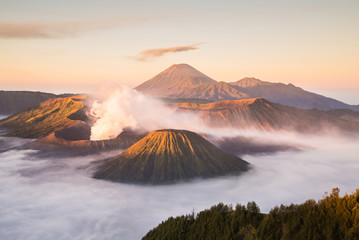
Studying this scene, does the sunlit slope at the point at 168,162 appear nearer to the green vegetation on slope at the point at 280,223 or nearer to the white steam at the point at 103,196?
the white steam at the point at 103,196

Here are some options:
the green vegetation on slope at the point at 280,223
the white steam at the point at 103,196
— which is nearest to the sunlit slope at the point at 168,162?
the white steam at the point at 103,196

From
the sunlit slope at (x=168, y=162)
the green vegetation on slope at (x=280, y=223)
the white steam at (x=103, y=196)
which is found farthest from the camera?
the sunlit slope at (x=168, y=162)

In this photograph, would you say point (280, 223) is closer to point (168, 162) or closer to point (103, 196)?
point (103, 196)

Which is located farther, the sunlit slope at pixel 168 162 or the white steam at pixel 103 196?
the sunlit slope at pixel 168 162

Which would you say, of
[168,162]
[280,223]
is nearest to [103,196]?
[168,162]

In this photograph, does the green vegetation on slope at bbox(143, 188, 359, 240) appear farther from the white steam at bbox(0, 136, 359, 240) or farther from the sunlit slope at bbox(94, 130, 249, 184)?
the sunlit slope at bbox(94, 130, 249, 184)
